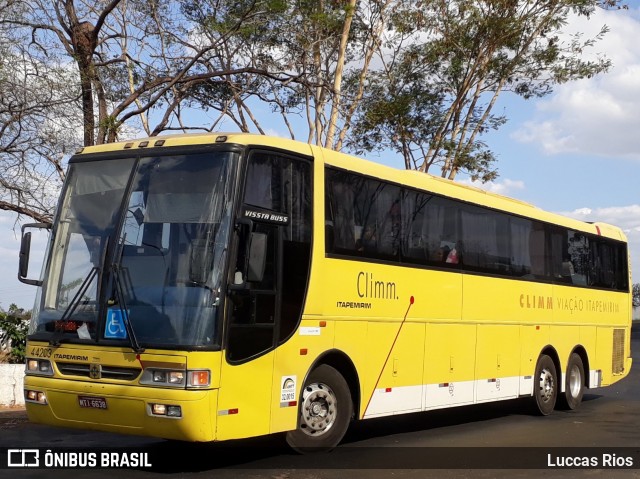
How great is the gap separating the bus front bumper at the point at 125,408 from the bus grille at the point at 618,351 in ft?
41.8

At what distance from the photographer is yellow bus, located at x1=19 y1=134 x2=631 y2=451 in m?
8.85

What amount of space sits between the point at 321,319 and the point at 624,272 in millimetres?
11391

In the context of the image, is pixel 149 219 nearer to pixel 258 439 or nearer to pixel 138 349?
pixel 138 349

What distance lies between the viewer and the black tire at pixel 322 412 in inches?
401

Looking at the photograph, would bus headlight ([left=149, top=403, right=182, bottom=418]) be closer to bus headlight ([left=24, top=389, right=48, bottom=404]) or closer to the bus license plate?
the bus license plate

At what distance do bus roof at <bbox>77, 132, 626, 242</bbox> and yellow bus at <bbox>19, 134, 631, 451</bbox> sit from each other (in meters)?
0.03

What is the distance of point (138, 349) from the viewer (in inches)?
347

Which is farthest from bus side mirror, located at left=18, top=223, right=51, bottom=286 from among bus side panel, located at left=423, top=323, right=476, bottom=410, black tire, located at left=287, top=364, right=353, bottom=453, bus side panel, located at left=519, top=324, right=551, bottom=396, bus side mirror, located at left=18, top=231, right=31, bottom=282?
bus side panel, located at left=519, top=324, right=551, bottom=396

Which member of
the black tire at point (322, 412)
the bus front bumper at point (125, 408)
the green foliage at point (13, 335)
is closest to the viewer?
the bus front bumper at point (125, 408)

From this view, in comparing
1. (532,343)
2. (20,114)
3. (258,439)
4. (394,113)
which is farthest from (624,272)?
(20,114)

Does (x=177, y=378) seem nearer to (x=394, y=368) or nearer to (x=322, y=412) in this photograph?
(x=322, y=412)

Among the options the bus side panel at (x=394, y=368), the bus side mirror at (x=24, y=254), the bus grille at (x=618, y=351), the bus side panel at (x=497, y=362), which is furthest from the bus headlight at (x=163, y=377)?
the bus grille at (x=618, y=351)

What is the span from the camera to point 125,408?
8.88 meters

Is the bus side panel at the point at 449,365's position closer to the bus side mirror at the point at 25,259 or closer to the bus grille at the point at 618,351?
the bus side mirror at the point at 25,259
